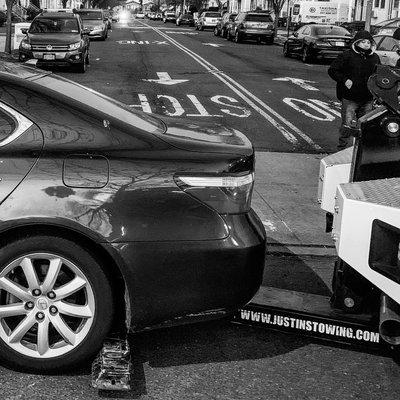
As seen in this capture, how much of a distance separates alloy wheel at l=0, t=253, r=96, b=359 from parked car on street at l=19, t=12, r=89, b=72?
59.1ft

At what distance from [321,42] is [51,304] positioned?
25211mm

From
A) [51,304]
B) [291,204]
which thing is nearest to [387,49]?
[291,204]

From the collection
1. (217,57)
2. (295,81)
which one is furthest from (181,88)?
(217,57)

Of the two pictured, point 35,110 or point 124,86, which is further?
point 124,86

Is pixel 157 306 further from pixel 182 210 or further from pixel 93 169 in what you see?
pixel 93 169

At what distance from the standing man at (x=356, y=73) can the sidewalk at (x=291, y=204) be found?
2.82 ft

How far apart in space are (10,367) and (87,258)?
70 cm

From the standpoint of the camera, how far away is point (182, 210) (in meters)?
3.61

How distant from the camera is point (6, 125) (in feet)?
12.0

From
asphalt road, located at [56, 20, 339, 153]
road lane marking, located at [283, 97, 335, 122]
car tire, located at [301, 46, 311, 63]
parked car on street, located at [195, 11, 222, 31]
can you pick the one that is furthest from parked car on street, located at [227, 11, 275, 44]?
road lane marking, located at [283, 97, 335, 122]

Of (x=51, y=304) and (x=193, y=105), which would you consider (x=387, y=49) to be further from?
(x=51, y=304)

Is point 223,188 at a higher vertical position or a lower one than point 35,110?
lower

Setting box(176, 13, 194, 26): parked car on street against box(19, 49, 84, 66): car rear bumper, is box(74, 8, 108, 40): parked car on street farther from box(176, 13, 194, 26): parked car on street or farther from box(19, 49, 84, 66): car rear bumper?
box(176, 13, 194, 26): parked car on street

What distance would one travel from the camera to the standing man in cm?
949
